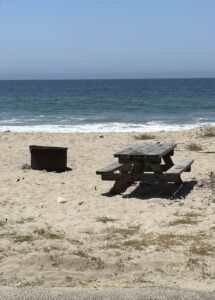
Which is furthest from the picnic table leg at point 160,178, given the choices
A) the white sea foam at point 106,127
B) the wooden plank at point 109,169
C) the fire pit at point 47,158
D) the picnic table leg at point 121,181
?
the white sea foam at point 106,127

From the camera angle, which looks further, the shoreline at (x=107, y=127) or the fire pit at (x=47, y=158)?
the shoreline at (x=107, y=127)

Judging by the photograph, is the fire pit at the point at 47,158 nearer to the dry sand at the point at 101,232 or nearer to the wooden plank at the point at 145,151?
the dry sand at the point at 101,232

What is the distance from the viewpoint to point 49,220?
22.7 feet

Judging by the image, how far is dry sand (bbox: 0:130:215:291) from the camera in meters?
4.85

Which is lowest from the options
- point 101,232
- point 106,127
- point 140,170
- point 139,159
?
point 106,127

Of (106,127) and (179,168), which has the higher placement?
(179,168)

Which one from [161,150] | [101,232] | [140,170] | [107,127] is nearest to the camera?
[101,232]

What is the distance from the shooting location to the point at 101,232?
6309 millimetres

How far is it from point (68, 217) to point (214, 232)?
1.90 metres

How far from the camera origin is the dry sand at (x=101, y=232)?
15.9 ft

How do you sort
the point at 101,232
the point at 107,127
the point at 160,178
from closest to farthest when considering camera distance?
the point at 101,232 → the point at 160,178 → the point at 107,127

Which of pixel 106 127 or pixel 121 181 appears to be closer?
pixel 121 181

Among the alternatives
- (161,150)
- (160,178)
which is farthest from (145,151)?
(160,178)

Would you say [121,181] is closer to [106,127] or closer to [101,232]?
[101,232]
